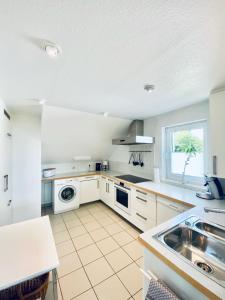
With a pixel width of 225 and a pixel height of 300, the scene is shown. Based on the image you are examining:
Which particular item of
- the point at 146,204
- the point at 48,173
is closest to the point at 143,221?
the point at 146,204

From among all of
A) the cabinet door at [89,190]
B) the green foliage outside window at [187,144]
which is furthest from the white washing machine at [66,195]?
the green foliage outside window at [187,144]

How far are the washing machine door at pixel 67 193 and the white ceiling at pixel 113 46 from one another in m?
2.22

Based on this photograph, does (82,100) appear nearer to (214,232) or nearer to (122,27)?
(122,27)

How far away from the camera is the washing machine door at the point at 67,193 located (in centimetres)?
313

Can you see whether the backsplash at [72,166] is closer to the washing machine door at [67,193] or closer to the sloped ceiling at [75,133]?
the sloped ceiling at [75,133]

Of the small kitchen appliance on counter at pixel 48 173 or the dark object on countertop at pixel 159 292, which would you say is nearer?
the dark object on countertop at pixel 159 292

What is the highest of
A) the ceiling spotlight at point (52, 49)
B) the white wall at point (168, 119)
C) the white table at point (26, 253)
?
the ceiling spotlight at point (52, 49)

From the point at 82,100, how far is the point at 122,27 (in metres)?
1.28

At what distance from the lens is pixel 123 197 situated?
277 centimetres

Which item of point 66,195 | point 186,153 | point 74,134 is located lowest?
point 66,195

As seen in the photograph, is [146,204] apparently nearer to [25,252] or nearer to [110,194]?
[110,194]

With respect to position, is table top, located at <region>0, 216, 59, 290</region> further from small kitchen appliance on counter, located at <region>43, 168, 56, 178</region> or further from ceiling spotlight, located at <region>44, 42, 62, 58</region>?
small kitchen appliance on counter, located at <region>43, 168, 56, 178</region>

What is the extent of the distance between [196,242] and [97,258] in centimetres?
135

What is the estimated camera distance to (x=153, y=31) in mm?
775
